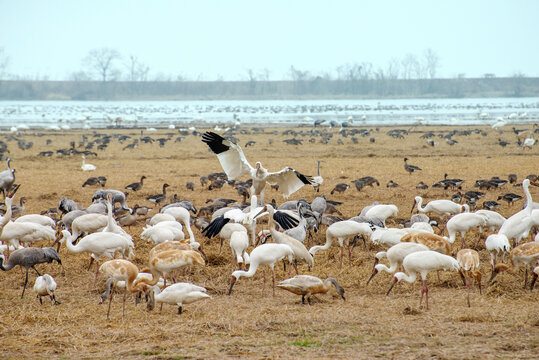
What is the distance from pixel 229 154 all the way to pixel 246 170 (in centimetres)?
46

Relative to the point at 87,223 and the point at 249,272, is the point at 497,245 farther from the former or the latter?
the point at 87,223

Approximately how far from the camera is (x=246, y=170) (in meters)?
10.6

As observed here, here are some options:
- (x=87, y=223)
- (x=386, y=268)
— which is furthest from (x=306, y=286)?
(x=87, y=223)

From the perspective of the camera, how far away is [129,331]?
5.24 metres

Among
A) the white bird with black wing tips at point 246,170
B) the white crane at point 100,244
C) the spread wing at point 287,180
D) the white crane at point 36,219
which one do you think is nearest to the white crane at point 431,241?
the white bird with black wing tips at point 246,170

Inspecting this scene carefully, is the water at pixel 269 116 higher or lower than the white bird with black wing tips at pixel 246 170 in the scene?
lower

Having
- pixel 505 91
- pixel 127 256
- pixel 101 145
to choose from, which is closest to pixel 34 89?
pixel 505 91

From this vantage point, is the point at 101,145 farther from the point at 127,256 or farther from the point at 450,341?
the point at 450,341

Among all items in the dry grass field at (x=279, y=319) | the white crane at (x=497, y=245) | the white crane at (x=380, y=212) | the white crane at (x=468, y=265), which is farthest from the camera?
the white crane at (x=380, y=212)

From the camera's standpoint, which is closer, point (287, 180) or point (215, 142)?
point (215, 142)

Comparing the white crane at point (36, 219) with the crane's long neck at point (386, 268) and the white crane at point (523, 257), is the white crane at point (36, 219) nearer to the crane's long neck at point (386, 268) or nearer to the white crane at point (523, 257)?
the crane's long neck at point (386, 268)

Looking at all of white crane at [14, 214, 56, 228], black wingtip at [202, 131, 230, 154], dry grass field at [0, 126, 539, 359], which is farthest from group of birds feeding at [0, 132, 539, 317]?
black wingtip at [202, 131, 230, 154]

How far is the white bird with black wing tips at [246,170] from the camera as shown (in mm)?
10094

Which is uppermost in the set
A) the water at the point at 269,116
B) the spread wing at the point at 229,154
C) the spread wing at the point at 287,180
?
the spread wing at the point at 229,154
